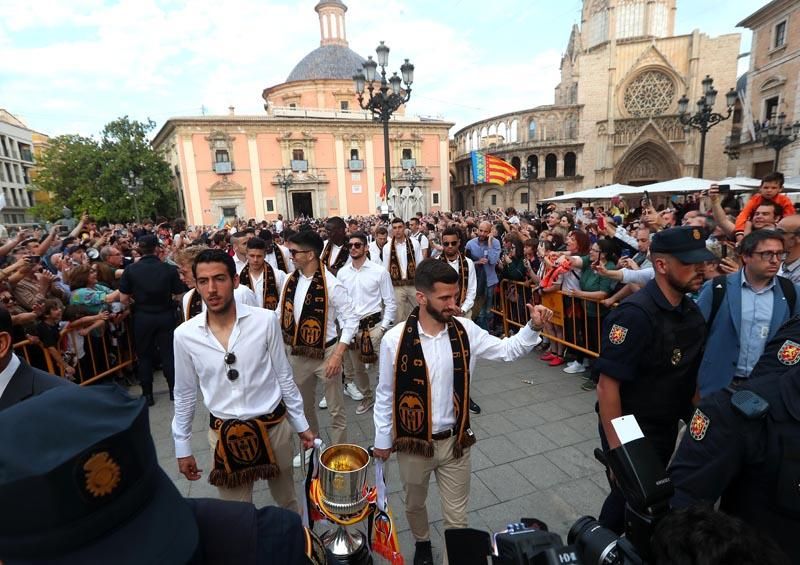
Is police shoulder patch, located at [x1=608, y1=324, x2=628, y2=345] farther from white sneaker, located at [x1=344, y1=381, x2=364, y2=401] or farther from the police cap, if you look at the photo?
white sneaker, located at [x1=344, y1=381, x2=364, y2=401]

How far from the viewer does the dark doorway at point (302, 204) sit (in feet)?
141

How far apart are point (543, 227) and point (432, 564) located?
32.0ft

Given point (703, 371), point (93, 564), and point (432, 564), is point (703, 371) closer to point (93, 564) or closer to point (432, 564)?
point (432, 564)

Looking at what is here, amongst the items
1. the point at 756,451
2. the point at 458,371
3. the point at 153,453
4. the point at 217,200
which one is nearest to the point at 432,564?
the point at 458,371

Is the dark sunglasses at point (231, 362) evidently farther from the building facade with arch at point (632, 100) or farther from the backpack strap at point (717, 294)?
the building facade with arch at point (632, 100)

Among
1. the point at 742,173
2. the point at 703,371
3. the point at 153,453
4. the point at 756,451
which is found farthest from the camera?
the point at 742,173

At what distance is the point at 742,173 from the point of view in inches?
1162

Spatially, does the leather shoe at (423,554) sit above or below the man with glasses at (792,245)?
below

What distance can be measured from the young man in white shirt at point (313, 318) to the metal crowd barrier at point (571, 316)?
307cm

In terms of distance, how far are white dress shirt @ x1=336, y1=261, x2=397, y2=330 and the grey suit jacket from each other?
11.1ft

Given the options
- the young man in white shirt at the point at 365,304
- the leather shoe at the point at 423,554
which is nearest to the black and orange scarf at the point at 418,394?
the leather shoe at the point at 423,554

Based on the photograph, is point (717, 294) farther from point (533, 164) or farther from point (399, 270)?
point (533, 164)

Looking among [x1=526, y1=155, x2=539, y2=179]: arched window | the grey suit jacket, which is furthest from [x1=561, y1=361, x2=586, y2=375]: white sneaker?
[x1=526, y1=155, x2=539, y2=179]: arched window

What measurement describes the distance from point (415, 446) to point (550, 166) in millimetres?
52590
